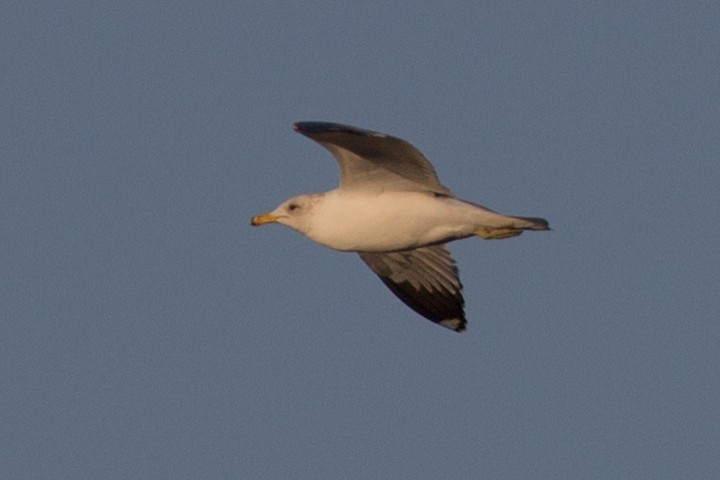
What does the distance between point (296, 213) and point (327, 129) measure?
1945mm

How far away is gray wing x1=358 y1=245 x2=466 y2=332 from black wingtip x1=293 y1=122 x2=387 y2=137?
3.12 meters

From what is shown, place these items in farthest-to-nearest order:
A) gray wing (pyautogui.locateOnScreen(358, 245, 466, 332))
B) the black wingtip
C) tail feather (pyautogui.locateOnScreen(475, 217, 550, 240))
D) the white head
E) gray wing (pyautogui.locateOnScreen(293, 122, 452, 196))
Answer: gray wing (pyautogui.locateOnScreen(358, 245, 466, 332)) < the white head < tail feather (pyautogui.locateOnScreen(475, 217, 550, 240)) < gray wing (pyautogui.locateOnScreen(293, 122, 452, 196)) < the black wingtip

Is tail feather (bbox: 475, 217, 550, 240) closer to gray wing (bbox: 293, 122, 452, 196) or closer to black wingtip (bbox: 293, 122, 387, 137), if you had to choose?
gray wing (bbox: 293, 122, 452, 196)

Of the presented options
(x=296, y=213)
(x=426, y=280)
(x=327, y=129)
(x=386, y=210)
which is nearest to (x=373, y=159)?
(x=386, y=210)

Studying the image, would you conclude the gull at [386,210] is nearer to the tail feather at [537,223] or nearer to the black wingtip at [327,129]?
the tail feather at [537,223]

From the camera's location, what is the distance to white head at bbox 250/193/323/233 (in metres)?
16.6

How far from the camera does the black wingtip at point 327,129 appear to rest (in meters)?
14.9

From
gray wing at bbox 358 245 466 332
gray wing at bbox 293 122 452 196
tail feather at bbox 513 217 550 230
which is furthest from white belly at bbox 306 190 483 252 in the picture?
gray wing at bbox 358 245 466 332

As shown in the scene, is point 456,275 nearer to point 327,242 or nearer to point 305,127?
point 327,242

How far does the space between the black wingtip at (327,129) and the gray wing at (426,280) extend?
10.2 ft

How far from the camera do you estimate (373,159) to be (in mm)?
15836

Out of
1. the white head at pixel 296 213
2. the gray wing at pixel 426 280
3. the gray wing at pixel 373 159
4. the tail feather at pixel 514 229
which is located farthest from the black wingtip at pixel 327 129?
the gray wing at pixel 426 280

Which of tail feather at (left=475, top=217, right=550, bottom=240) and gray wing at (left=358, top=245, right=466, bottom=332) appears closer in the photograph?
tail feather at (left=475, top=217, right=550, bottom=240)

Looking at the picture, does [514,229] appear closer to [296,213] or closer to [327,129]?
[296,213]
